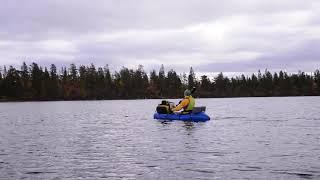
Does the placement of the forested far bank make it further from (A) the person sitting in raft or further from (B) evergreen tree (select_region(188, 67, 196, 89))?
(A) the person sitting in raft

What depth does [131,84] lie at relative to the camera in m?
174

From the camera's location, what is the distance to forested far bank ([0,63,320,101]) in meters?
155

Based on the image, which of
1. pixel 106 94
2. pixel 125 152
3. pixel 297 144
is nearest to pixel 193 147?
pixel 125 152

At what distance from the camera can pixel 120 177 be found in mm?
15750

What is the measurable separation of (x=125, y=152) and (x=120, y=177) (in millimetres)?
5474

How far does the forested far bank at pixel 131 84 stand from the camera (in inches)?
6093

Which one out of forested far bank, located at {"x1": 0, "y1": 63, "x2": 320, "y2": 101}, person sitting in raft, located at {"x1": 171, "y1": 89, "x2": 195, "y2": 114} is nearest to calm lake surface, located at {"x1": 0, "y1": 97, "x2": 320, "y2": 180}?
person sitting in raft, located at {"x1": 171, "y1": 89, "x2": 195, "y2": 114}

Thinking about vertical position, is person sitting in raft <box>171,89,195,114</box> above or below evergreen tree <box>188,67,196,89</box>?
below

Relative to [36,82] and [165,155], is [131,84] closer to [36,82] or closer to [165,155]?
[36,82]

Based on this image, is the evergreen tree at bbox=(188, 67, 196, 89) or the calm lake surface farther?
the evergreen tree at bbox=(188, 67, 196, 89)

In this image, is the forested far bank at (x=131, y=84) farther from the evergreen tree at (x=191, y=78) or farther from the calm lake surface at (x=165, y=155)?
the calm lake surface at (x=165, y=155)

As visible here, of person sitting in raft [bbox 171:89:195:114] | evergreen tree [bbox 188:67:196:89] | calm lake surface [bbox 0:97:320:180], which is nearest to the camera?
calm lake surface [bbox 0:97:320:180]

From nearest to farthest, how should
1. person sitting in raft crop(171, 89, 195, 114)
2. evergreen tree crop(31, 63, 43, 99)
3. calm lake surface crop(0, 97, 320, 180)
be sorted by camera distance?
calm lake surface crop(0, 97, 320, 180) → person sitting in raft crop(171, 89, 195, 114) → evergreen tree crop(31, 63, 43, 99)

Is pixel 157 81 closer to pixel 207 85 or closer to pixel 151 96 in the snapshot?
pixel 151 96
